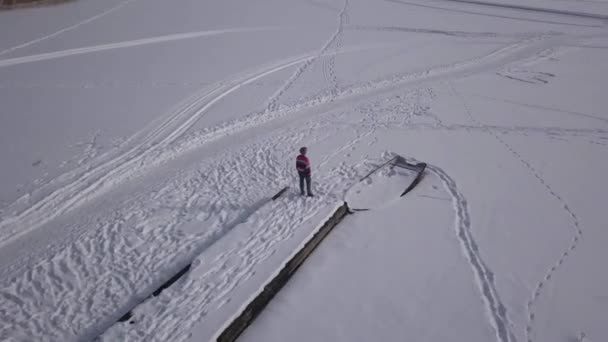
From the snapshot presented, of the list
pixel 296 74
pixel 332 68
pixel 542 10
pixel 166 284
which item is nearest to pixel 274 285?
pixel 166 284

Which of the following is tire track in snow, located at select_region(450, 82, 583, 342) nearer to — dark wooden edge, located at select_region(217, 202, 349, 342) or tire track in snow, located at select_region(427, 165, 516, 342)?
tire track in snow, located at select_region(427, 165, 516, 342)

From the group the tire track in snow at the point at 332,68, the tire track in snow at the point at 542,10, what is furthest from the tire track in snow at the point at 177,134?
the tire track in snow at the point at 542,10

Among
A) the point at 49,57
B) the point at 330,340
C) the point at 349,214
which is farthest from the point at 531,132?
the point at 49,57

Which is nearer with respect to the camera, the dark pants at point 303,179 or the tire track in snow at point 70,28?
the dark pants at point 303,179

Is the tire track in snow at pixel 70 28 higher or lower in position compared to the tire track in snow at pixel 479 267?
higher

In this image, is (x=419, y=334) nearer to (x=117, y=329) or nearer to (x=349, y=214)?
(x=349, y=214)

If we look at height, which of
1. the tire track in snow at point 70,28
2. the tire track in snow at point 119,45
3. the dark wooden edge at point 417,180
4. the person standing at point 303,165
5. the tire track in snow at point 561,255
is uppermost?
the tire track in snow at point 70,28

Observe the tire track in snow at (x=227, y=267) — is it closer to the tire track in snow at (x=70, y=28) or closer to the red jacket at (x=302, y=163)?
the red jacket at (x=302, y=163)
